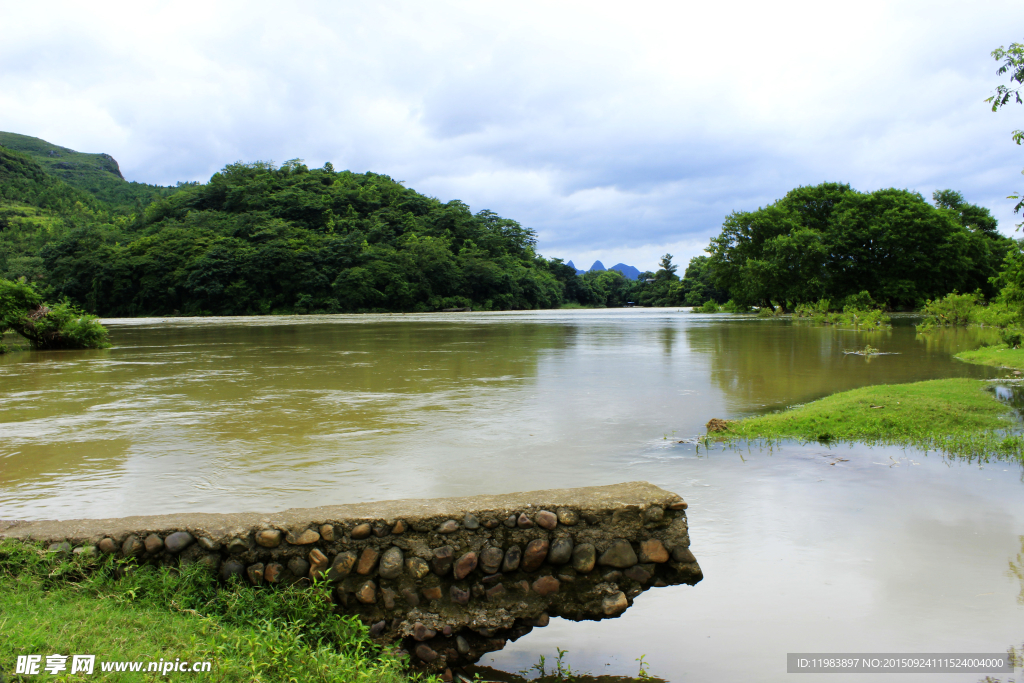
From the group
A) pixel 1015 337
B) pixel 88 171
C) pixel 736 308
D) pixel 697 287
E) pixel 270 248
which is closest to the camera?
pixel 1015 337

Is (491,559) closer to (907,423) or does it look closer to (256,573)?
(256,573)

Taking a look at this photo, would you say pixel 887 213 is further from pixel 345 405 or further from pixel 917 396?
pixel 345 405

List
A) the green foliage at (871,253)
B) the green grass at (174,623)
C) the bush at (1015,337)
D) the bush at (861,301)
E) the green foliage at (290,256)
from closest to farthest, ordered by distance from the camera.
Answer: the green grass at (174,623) → the bush at (1015,337) → the bush at (861,301) → the green foliage at (871,253) → the green foliage at (290,256)

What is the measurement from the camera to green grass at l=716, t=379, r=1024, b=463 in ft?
23.7

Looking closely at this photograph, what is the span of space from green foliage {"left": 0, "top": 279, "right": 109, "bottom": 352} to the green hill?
92.3m

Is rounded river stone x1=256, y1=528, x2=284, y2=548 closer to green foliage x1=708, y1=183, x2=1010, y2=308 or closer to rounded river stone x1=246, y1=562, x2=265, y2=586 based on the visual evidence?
rounded river stone x1=246, y1=562, x2=265, y2=586

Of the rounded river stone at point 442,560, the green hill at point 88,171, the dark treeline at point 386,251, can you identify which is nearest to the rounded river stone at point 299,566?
→ the rounded river stone at point 442,560

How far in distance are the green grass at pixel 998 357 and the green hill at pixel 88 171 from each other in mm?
110872

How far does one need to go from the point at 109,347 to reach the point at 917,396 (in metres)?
23.9

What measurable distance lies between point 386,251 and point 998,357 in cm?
7233

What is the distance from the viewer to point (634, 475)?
249 inches

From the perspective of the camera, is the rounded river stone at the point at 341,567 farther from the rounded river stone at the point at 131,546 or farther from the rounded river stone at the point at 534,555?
the rounded river stone at the point at 131,546

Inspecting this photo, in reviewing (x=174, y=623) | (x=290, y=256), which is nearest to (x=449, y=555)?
(x=174, y=623)

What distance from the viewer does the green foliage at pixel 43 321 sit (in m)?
19.6
